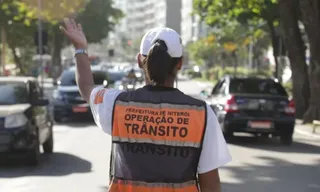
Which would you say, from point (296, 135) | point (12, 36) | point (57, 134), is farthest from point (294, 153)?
point (12, 36)

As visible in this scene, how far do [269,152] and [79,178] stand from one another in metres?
5.05

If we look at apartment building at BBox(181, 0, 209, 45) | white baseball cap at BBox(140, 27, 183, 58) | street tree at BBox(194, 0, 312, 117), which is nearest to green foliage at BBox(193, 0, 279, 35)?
street tree at BBox(194, 0, 312, 117)

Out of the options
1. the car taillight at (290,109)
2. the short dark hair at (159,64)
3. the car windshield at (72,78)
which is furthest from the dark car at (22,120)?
the car windshield at (72,78)

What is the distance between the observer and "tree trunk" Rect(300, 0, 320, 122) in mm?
20141

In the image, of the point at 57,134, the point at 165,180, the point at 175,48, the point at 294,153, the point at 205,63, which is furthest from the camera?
the point at 205,63

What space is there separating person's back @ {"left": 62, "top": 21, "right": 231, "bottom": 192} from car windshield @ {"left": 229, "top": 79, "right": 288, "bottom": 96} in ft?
42.4

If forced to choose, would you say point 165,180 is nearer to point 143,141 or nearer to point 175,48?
point 143,141

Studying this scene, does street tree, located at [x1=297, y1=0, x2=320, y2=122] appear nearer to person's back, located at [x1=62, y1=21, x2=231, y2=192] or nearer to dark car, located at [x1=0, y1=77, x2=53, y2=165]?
dark car, located at [x1=0, y1=77, x2=53, y2=165]

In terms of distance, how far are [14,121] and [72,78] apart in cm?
1157

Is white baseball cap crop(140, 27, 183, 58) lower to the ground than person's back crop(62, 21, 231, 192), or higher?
higher

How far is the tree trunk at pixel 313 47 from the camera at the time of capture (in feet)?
66.1

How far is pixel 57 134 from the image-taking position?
1762 cm

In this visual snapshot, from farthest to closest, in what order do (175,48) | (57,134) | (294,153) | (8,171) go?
(57,134) → (294,153) → (8,171) → (175,48)

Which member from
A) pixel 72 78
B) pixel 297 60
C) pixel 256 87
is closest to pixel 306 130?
pixel 256 87
